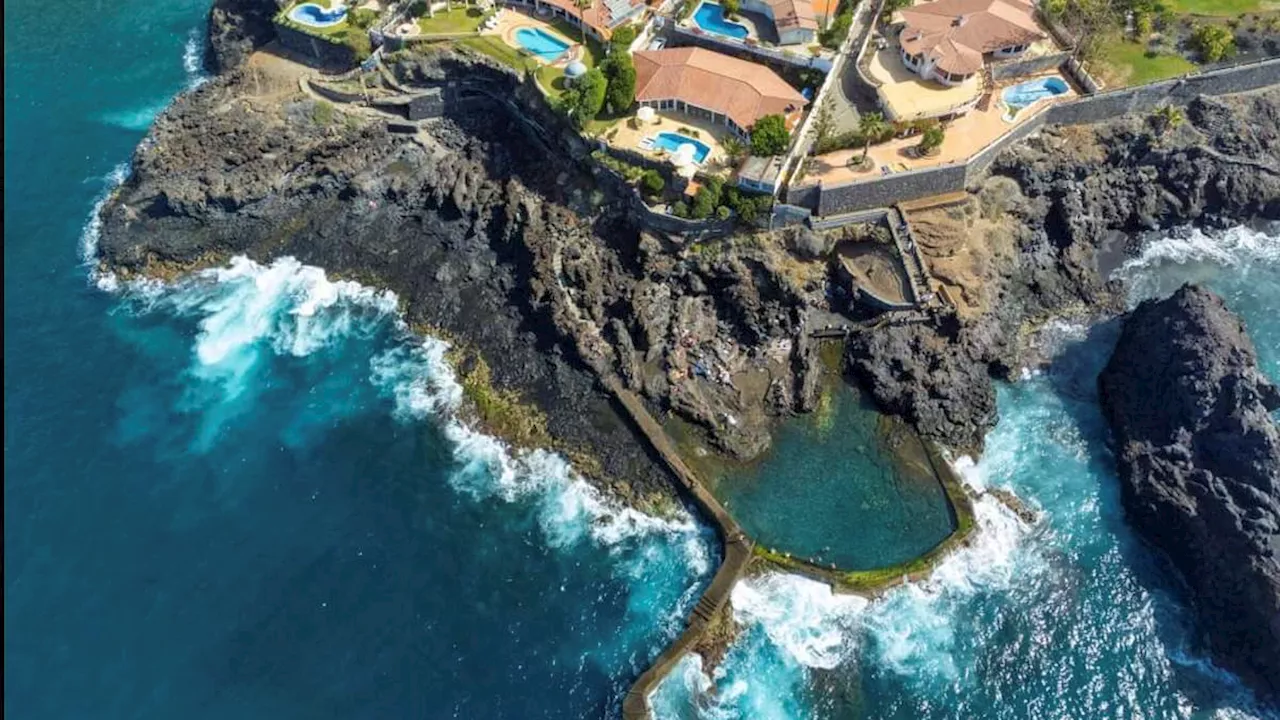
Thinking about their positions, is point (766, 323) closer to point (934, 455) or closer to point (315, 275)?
point (934, 455)

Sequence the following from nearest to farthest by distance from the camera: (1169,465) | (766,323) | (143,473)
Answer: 1. (1169,465)
2. (143,473)
3. (766,323)

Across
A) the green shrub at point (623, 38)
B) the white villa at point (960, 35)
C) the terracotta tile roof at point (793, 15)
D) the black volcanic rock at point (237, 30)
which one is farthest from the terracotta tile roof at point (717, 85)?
the black volcanic rock at point (237, 30)

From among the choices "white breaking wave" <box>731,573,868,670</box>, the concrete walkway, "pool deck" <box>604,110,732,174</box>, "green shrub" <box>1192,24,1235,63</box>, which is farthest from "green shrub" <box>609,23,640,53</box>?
"green shrub" <box>1192,24,1235,63</box>

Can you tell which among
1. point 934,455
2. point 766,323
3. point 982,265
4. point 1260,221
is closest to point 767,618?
point 934,455

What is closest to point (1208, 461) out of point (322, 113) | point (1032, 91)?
point (1032, 91)

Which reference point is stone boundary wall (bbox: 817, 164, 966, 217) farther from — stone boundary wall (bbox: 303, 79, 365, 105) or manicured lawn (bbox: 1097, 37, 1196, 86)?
stone boundary wall (bbox: 303, 79, 365, 105)
